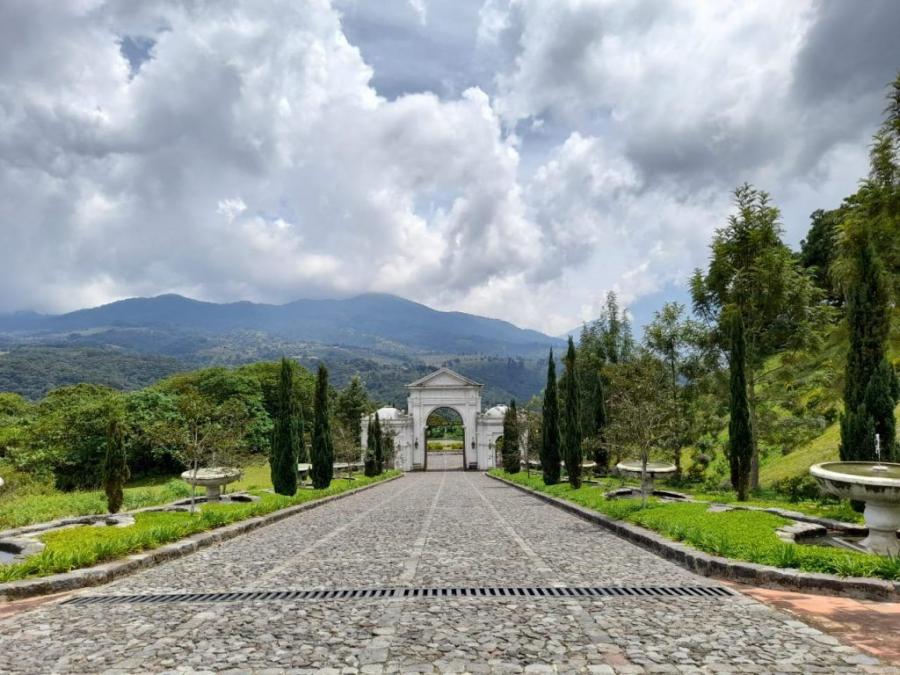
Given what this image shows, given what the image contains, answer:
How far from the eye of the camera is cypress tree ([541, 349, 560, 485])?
88.3ft

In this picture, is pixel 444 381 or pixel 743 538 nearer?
pixel 743 538

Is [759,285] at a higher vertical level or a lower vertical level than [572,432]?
higher

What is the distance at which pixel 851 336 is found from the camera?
577 inches

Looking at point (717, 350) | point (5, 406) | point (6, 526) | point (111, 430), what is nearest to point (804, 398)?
point (717, 350)

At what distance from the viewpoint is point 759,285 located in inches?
923

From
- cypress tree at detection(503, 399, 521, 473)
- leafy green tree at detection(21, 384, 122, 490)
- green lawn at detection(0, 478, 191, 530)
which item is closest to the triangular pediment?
cypress tree at detection(503, 399, 521, 473)

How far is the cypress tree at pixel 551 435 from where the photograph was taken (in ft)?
88.3

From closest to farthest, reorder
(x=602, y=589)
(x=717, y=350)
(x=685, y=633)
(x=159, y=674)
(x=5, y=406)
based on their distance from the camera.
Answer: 1. (x=159, y=674)
2. (x=685, y=633)
3. (x=602, y=589)
4. (x=717, y=350)
5. (x=5, y=406)

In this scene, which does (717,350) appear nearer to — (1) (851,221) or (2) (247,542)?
(1) (851,221)

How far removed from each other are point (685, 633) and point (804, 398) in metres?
28.5

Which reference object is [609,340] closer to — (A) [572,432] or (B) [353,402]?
(A) [572,432]

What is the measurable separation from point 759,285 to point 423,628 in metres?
22.0

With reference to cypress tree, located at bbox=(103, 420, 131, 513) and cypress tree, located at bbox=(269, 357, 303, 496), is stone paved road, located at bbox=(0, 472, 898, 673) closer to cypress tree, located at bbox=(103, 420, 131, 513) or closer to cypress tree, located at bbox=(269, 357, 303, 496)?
cypress tree, located at bbox=(103, 420, 131, 513)

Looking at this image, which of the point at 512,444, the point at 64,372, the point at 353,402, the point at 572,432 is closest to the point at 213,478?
the point at 572,432
